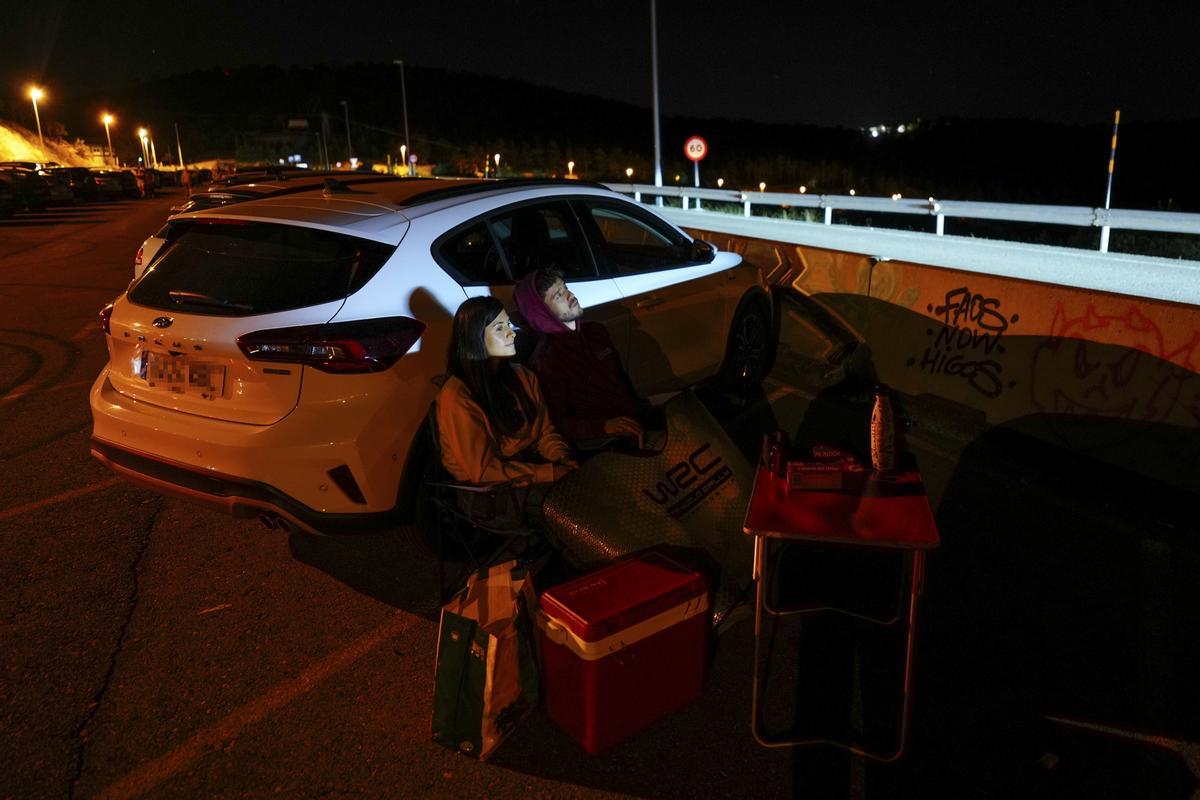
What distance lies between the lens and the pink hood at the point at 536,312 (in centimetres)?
425

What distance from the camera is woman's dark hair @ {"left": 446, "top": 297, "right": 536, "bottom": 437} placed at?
3.64 m

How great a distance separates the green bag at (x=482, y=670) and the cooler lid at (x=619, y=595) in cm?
14

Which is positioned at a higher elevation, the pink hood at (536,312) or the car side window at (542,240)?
the car side window at (542,240)

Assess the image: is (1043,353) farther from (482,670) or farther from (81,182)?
(81,182)

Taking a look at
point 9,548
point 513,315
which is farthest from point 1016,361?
point 9,548

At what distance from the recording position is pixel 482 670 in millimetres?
2875

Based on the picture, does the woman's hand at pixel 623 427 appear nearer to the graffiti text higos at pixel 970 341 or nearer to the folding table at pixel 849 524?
the folding table at pixel 849 524

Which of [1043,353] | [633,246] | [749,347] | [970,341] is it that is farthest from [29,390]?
[1043,353]

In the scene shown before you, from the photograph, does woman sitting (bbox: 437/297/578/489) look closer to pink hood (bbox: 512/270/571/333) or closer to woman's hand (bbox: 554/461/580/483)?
woman's hand (bbox: 554/461/580/483)

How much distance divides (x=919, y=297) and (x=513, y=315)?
380 centimetres

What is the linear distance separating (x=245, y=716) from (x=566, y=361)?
2043 millimetres

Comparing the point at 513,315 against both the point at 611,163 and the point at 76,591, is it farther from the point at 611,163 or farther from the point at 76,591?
the point at 611,163

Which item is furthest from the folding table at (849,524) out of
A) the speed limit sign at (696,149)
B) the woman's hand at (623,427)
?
the speed limit sign at (696,149)

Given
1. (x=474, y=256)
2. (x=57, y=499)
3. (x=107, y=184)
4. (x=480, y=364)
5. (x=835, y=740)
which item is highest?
(x=107, y=184)
